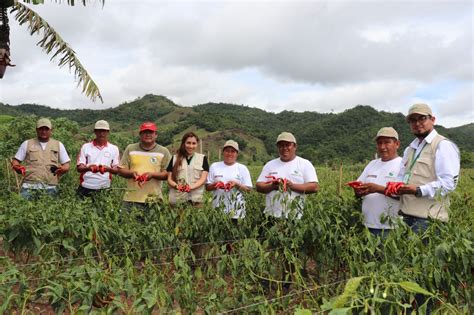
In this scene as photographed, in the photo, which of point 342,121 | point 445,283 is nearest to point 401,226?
point 445,283

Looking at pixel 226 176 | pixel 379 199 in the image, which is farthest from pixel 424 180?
pixel 226 176

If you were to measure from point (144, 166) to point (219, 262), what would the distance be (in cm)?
196

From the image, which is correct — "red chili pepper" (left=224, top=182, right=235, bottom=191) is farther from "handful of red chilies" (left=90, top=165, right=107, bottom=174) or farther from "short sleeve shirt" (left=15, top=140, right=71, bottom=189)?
"short sleeve shirt" (left=15, top=140, right=71, bottom=189)

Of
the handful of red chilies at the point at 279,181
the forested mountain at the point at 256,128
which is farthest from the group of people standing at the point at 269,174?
the forested mountain at the point at 256,128

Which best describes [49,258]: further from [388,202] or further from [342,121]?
[342,121]

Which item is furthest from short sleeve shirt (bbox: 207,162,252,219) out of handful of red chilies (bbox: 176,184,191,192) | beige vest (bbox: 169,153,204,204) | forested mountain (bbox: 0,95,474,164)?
forested mountain (bbox: 0,95,474,164)

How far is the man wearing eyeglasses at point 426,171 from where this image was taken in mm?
2787

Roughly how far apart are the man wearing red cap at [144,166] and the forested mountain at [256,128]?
25.5m

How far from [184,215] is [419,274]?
186 centimetres

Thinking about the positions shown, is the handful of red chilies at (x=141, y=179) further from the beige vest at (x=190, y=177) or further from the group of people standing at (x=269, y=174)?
the beige vest at (x=190, y=177)

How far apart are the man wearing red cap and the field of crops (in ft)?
1.33

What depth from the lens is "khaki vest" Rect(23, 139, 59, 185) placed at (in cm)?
440

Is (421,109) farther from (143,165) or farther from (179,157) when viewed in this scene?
(143,165)

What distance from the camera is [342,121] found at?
177 feet
